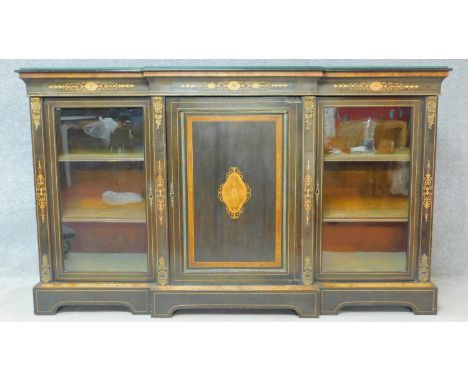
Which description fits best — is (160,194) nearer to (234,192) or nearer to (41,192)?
(234,192)

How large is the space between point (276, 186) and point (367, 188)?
610mm

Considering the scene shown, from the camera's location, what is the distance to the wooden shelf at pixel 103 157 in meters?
3.18

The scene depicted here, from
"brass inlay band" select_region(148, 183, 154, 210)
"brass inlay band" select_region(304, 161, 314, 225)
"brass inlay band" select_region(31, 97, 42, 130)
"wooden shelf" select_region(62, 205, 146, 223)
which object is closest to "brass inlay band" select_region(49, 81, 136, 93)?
"brass inlay band" select_region(31, 97, 42, 130)

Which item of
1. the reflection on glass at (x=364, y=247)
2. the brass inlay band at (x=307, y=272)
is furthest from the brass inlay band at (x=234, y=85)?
the brass inlay band at (x=307, y=272)

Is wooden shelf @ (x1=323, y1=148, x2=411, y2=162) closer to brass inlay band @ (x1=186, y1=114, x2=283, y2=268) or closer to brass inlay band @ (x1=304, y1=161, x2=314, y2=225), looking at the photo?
brass inlay band @ (x1=304, y1=161, x2=314, y2=225)

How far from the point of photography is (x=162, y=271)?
10.4 ft

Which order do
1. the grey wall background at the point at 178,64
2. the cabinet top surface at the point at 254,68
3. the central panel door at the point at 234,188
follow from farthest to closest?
the grey wall background at the point at 178,64
the central panel door at the point at 234,188
the cabinet top surface at the point at 254,68

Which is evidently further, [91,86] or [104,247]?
[104,247]

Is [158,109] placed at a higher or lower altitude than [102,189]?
higher

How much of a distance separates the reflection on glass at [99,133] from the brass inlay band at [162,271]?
653mm

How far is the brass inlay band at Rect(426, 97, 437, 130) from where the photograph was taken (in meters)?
3.05

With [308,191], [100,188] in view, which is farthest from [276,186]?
[100,188]

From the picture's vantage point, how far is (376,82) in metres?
3.04

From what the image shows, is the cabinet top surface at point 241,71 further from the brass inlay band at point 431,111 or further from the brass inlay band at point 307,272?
the brass inlay band at point 307,272
